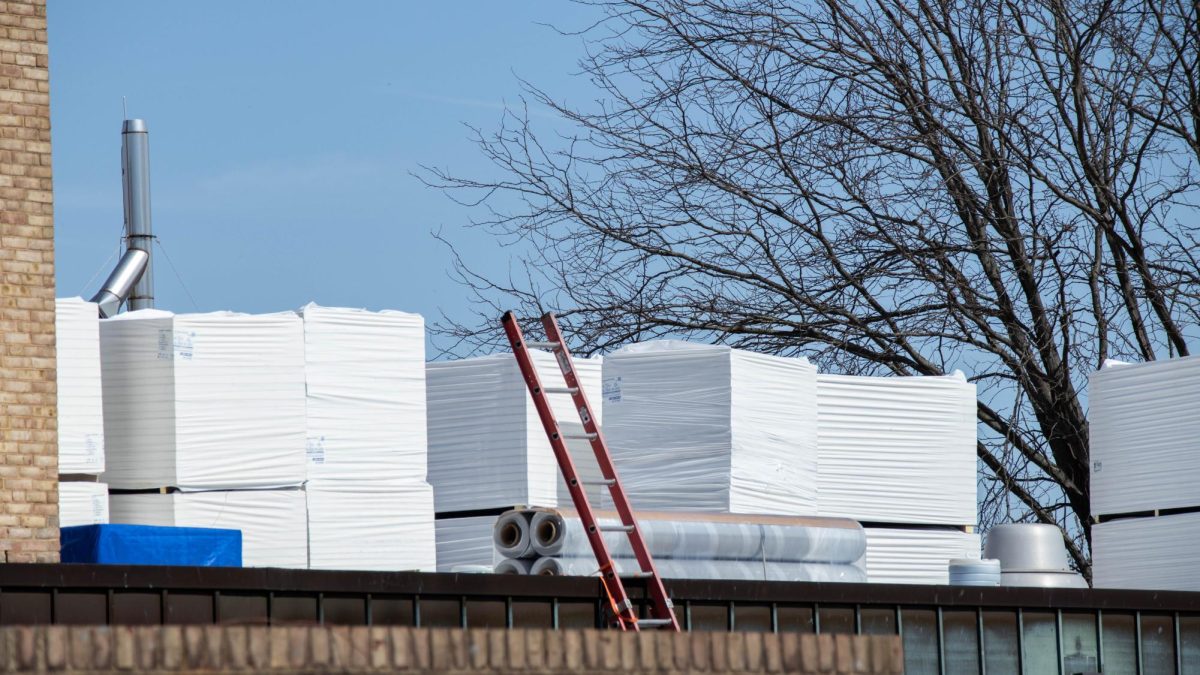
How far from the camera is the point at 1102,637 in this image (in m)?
10.1

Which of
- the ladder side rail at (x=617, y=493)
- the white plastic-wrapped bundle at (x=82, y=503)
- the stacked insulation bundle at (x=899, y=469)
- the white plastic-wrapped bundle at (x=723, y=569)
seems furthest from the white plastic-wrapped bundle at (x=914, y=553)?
the white plastic-wrapped bundle at (x=82, y=503)

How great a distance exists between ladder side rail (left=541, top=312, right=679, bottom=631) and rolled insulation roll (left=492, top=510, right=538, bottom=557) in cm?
56

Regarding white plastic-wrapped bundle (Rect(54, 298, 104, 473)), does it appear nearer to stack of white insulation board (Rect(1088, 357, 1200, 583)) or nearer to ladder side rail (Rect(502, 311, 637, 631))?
ladder side rail (Rect(502, 311, 637, 631))

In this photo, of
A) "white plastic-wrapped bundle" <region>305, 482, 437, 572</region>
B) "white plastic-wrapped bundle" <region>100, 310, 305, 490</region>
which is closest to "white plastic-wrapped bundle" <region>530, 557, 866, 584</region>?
"white plastic-wrapped bundle" <region>305, 482, 437, 572</region>

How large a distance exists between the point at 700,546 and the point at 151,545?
2.98 meters

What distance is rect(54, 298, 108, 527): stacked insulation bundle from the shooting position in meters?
9.32

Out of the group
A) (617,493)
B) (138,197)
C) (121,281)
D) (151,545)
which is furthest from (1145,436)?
(138,197)

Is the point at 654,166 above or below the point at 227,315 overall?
above

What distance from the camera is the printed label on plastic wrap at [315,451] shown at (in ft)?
32.0

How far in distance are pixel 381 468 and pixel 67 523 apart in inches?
70.3

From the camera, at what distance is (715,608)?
892 cm

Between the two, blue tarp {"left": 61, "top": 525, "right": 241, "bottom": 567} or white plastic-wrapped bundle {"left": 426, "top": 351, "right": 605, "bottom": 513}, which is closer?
blue tarp {"left": 61, "top": 525, "right": 241, "bottom": 567}

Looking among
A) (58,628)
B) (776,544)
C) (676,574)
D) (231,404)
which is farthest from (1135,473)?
(58,628)

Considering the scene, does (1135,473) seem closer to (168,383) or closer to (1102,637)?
(1102,637)
